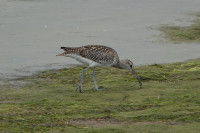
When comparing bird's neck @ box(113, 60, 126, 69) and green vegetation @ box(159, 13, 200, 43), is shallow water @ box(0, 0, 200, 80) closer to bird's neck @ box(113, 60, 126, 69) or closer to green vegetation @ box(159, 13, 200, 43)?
green vegetation @ box(159, 13, 200, 43)

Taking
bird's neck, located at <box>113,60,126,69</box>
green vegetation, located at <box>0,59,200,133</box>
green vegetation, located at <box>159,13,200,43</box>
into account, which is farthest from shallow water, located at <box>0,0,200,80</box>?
bird's neck, located at <box>113,60,126,69</box>

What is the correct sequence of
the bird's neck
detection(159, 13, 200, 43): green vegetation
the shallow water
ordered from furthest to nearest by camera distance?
detection(159, 13, 200, 43): green vegetation < the shallow water < the bird's neck

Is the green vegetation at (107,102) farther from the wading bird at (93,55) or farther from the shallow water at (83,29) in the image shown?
the shallow water at (83,29)

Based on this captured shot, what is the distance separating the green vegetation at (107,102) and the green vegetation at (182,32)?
4846mm

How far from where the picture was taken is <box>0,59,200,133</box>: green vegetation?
916cm

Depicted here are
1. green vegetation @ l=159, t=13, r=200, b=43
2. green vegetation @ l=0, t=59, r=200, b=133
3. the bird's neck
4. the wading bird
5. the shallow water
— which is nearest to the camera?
green vegetation @ l=0, t=59, r=200, b=133

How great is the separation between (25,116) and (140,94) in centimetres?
331

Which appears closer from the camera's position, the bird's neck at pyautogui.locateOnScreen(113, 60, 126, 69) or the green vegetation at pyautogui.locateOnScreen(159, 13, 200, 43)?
the bird's neck at pyautogui.locateOnScreen(113, 60, 126, 69)

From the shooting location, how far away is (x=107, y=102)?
37.8ft

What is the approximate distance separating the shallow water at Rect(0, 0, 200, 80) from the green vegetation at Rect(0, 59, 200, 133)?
1624 mm

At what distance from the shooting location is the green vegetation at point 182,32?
2105 cm

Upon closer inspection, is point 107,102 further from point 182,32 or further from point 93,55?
Answer: point 182,32

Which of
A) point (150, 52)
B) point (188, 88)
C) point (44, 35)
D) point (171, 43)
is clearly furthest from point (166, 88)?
point (44, 35)

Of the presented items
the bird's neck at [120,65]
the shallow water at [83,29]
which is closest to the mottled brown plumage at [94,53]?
the bird's neck at [120,65]
